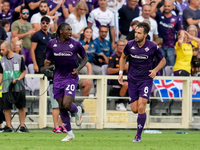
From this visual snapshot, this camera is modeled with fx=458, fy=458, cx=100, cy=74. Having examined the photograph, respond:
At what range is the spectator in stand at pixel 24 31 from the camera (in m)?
14.2

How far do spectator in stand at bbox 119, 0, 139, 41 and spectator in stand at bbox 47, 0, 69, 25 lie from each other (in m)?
2.00

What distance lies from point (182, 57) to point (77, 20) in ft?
12.0

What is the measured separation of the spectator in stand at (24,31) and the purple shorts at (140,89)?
5849 millimetres

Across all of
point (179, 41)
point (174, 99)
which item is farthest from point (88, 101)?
point (179, 41)

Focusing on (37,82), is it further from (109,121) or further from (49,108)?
(109,121)

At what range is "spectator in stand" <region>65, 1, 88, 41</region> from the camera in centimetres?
1503

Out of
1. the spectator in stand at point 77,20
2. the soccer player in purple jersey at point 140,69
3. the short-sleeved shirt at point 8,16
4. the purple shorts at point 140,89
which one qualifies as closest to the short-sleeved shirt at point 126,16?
the spectator in stand at point 77,20

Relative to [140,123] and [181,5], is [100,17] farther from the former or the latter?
[140,123]

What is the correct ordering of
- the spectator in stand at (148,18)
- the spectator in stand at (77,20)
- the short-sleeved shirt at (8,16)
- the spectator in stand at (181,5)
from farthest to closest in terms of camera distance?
the spectator in stand at (181,5) < the spectator in stand at (148,18) < the spectator in stand at (77,20) < the short-sleeved shirt at (8,16)

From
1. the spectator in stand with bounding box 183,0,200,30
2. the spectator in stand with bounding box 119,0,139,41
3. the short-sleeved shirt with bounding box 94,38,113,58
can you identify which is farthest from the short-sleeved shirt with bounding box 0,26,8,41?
the spectator in stand with bounding box 183,0,200,30

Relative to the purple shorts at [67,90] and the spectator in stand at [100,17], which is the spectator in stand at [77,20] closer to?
the spectator in stand at [100,17]

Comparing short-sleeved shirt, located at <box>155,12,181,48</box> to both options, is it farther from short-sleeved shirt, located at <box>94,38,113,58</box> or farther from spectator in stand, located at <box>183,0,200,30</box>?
short-sleeved shirt, located at <box>94,38,113,58</box>

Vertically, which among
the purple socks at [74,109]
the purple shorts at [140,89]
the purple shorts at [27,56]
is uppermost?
the purple shorts at [27,56]

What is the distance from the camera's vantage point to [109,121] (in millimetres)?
13359
